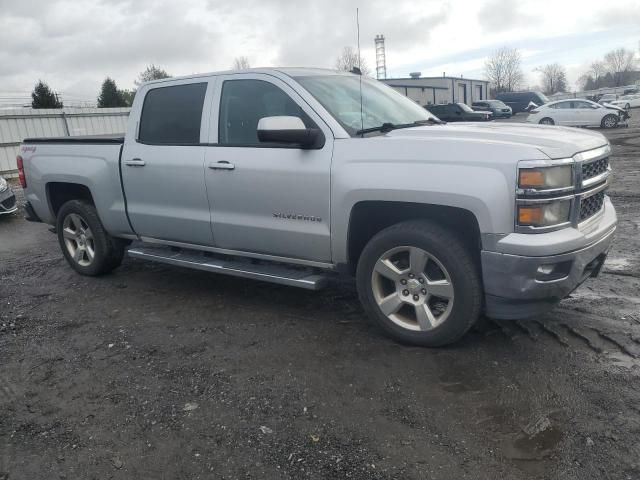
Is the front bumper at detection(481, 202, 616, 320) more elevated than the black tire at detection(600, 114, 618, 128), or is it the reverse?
the front bumper at detection(481, 202, 616, 320)

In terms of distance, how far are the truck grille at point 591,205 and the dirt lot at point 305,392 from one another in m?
0.87

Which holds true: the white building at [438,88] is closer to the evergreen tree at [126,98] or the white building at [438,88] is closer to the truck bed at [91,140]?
the evergreen tree at [126,98]

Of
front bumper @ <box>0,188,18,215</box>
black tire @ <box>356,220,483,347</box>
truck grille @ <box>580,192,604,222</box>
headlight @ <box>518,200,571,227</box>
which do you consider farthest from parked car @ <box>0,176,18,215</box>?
truck grille @ <box>580,192,604,222</box>

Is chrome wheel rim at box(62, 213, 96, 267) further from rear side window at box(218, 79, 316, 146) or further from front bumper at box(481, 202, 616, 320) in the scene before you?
front bumper at box(481, 202, 616, 320)

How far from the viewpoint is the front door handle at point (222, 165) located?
440 centimetres

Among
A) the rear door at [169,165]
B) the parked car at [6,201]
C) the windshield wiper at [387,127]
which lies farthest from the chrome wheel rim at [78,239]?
the parked car at [6,201]

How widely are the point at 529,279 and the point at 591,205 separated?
0.86m

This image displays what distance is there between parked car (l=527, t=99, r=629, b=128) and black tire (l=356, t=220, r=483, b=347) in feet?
74.9

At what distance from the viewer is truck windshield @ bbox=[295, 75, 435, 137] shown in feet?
13.7

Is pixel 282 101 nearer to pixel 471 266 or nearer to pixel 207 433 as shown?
pixel 471 266

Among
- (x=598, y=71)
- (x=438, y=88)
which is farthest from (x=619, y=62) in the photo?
(x=438, y=88)

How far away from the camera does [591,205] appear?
372 cm

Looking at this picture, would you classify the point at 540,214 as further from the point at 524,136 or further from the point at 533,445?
the point at 533,445

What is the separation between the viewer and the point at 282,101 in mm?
4305
